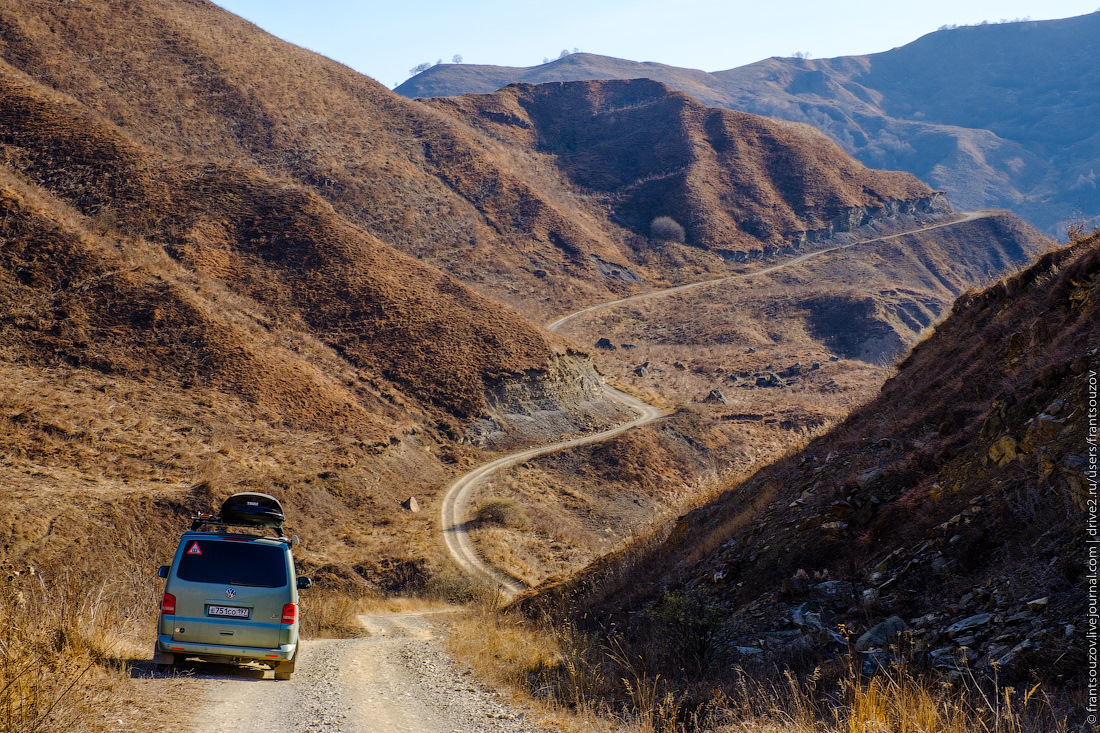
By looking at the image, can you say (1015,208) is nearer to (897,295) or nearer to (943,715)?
(897,295)

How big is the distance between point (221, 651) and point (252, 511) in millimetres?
2646

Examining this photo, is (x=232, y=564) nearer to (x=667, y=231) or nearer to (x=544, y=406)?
(x=544, y=406)

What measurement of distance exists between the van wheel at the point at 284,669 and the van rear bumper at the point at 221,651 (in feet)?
0.23

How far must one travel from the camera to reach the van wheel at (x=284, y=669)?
28.7 ft

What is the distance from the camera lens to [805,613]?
27.0ft

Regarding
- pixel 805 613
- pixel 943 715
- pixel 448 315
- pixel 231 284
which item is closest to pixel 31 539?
pixel 805 613

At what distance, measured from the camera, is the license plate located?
842 cm

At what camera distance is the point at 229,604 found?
851 cm

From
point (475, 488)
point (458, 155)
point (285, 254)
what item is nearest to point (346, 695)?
point (475, 488)

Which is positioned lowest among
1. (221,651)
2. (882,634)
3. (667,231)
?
(221,651)

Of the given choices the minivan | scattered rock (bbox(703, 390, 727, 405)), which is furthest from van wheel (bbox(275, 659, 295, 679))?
scattered rock (bbox(703, 390, 727, 405))

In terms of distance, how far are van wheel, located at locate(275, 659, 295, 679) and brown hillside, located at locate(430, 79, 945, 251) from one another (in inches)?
3257

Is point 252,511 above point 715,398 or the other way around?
above

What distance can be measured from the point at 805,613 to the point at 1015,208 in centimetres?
19274
